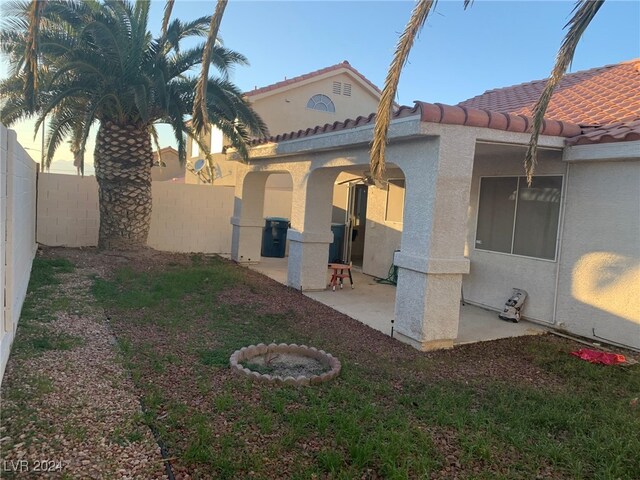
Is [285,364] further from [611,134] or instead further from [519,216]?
[611,134]

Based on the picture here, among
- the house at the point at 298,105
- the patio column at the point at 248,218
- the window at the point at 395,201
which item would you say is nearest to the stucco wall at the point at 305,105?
the house at the point at 298,105

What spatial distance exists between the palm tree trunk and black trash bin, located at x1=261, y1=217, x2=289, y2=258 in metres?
4.07

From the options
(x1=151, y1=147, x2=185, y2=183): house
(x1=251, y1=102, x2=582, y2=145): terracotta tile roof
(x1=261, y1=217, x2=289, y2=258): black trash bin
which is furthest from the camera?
(x1=151, y1=147, x2=185, y2=183): house

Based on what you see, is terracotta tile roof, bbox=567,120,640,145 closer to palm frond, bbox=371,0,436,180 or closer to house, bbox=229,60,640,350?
house, bbox=229,60,640,350

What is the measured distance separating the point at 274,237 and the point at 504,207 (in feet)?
27.4

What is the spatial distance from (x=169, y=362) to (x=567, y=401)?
4203 mm

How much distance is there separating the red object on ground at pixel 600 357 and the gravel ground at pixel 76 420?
5.36 meters

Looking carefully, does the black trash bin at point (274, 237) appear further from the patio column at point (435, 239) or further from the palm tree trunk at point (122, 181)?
the patio column at point (435, 239)

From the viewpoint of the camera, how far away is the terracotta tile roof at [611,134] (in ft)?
21.7

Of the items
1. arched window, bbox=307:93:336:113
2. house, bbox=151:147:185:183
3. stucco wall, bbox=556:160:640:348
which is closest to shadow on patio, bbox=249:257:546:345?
stucco wall, bbox=556:160:640:348

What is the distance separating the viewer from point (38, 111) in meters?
11.1

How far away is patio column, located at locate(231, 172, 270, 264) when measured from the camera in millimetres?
13461

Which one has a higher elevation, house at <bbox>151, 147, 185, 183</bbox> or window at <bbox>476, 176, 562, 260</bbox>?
house at <bbox>151, 147, 185, 183</bbox>

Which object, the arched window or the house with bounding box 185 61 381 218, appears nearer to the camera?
the house with bounding box 185 61 381 218
